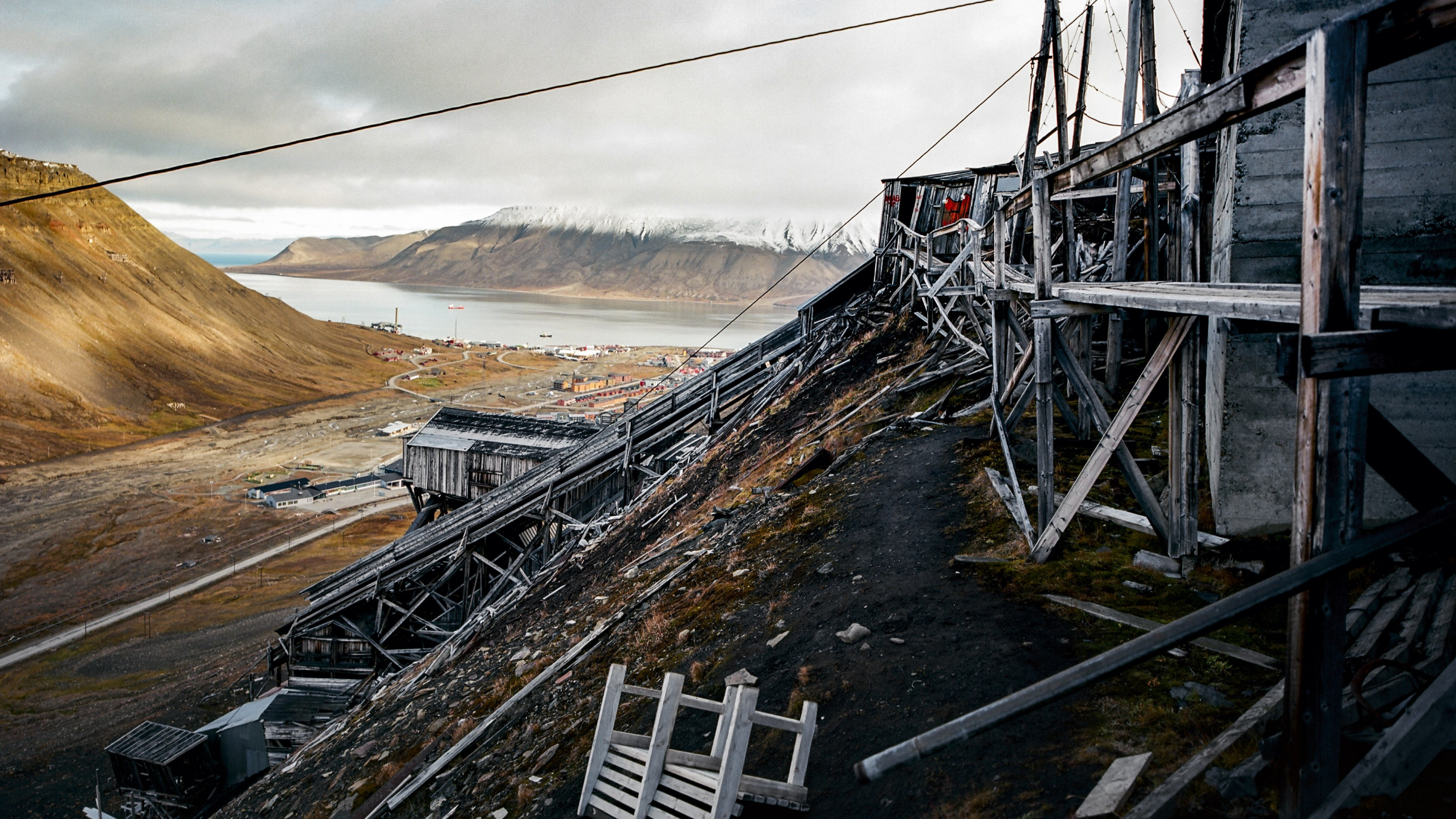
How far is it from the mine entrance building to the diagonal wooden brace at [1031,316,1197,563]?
54.6ft

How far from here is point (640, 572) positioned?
1136cm

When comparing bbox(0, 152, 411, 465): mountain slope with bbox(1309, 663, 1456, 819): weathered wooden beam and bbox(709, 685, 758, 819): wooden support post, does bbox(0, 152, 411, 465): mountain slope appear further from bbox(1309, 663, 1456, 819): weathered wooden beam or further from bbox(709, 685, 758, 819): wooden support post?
bbox(1309, 663, 1456, 819): weathered wooden beam

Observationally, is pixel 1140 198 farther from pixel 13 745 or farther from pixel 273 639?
pixel 13 745

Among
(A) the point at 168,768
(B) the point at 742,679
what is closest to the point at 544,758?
(B) the point at 742,679

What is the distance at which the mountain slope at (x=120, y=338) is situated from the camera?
6206cm

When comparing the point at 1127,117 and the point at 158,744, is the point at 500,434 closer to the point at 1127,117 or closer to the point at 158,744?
the point at 158,744

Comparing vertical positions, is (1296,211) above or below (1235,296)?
above

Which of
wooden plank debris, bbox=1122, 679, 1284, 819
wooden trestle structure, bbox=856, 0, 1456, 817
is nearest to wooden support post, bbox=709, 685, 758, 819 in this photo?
wooden trestle structure, bbox=856, 0, 1456, 817

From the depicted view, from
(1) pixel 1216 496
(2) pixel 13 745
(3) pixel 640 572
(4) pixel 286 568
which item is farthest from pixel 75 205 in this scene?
(1) pixel 1216 496

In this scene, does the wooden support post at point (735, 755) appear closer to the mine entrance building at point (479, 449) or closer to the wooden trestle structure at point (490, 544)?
the wooden trestle structure at point (490, 544)

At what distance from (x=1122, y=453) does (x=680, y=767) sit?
13.8 ft

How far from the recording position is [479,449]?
22766 millimetres

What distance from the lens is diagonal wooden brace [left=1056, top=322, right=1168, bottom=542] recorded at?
612 cm

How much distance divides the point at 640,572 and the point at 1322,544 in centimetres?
940
